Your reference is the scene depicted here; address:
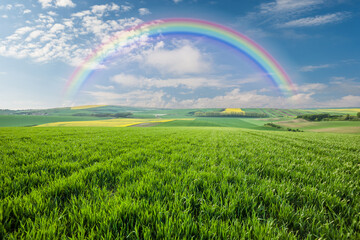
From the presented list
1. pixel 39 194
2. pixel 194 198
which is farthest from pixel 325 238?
pixel 39 194

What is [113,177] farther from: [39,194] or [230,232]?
[230,232]

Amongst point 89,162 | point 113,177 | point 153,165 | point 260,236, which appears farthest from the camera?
point 89,162

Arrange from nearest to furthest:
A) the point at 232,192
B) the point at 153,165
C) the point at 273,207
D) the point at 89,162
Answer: the point at 273,207
the point at 232,192
the point at 153,165
the point at 89,162

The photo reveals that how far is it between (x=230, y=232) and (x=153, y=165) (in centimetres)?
283

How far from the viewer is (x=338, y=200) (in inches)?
91.4

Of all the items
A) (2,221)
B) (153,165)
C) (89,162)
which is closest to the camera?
(2,221)

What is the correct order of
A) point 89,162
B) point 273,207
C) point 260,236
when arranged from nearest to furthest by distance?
point 260,236
point 273,207
point 89,162

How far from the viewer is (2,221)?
176cm

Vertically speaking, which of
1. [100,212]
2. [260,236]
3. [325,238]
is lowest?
[325,238]

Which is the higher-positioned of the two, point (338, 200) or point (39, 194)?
point (39, 194)

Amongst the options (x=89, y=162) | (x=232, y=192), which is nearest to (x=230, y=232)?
(x=232, y=192)

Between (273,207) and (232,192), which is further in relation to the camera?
(232,192)

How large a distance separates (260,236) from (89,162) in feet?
16.0

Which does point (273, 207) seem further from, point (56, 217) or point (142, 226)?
point (56, 217)
